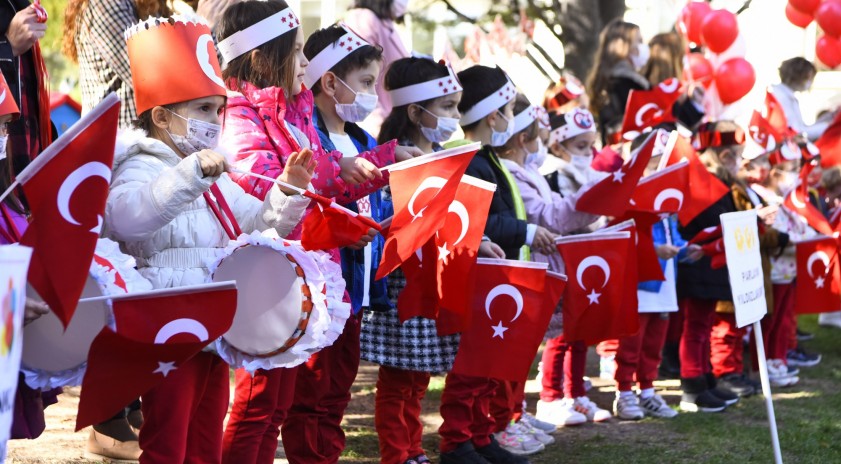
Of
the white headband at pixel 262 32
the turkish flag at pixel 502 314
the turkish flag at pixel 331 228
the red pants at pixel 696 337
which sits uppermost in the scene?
the white headband at pixel 262 32

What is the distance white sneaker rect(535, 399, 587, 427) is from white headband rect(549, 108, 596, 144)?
1.67m

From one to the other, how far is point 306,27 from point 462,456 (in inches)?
525

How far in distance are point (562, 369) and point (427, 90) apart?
228 cm

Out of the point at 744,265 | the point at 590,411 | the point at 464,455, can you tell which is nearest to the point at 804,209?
the point at 590,411

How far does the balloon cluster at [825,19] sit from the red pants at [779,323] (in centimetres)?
432

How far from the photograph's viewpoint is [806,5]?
12211mm

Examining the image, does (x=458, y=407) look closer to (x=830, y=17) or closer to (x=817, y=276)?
(x=817, y=276)

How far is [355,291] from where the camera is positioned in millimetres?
4711

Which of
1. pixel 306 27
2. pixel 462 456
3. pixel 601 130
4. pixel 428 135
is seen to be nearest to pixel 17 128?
pixel 428 135

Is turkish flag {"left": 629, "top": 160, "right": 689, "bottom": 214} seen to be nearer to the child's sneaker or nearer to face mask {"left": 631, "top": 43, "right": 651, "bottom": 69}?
the child's sneaker

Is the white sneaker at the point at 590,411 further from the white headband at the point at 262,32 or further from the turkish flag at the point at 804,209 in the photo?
the white headband at the point at 262,32

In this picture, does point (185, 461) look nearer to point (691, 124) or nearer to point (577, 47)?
point (691, 124)

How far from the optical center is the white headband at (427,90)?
5.52 meters

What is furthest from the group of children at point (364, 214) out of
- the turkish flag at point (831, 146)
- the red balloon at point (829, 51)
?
the red balloon at point (829, 51)
